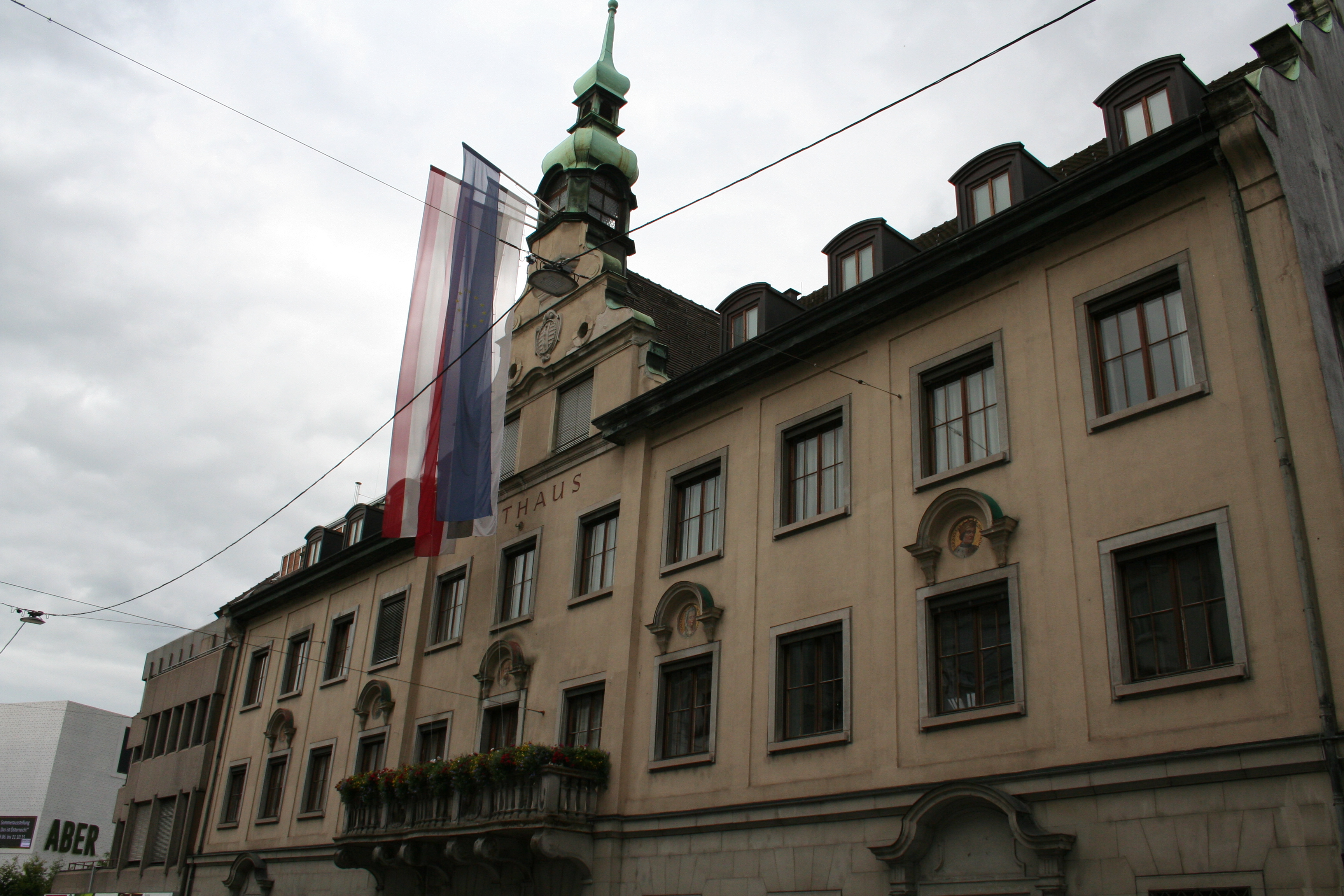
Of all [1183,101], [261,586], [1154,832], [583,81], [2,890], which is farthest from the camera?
[2,890]

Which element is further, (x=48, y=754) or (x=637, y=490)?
(x=48, y=754)

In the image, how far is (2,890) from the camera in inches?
2469

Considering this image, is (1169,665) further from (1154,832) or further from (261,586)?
(261,586)

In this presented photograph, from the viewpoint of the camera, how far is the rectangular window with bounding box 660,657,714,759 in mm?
20047

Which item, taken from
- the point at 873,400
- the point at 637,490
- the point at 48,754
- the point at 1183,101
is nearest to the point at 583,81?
the point at 637,490

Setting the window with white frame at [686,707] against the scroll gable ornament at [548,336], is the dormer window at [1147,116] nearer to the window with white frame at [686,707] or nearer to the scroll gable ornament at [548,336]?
the window with white frame at [686,707]

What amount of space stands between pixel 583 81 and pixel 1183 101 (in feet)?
67.7

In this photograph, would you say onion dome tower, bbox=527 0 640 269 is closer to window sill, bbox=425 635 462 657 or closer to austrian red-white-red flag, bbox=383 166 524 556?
austrian red-white-red flag, bbox=383 166 524 556

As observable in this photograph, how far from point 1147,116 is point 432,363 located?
565 inches

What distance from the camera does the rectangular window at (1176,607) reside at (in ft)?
44.5

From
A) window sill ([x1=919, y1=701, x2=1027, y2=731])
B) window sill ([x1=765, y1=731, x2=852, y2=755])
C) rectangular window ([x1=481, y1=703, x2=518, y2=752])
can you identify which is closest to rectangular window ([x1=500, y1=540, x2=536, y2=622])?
rectangular window ([x1=481, y1=703, x2=518, y2=752])

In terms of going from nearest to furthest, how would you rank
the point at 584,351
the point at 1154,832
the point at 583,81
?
the point at 1154,832, the point at 584,351, the point at 583,81

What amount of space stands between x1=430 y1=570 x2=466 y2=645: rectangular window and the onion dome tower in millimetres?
8462

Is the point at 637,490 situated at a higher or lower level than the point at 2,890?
higher
